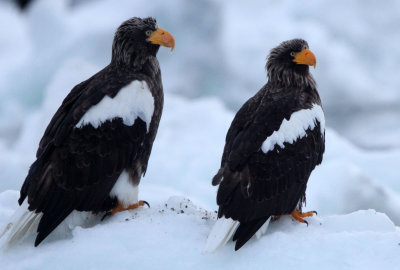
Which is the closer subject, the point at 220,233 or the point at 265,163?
the point at 220,233

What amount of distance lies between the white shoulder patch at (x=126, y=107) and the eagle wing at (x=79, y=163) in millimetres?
32

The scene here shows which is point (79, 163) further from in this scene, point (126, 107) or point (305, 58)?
point (305, 58)

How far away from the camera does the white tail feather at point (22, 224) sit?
4.37 metres

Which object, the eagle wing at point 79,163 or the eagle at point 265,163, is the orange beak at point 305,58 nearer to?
the eagle at point 265,163

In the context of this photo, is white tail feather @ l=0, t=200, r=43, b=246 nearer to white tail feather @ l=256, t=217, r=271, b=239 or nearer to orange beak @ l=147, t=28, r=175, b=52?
white tail feather @ l=256, t=217, r=271, b=239

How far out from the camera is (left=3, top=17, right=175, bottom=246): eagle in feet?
14.5

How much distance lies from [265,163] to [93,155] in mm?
1167

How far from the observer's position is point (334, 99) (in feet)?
45.5

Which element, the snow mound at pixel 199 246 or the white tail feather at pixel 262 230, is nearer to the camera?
the snow mound at pixel 199 246

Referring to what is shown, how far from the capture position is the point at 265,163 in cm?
427

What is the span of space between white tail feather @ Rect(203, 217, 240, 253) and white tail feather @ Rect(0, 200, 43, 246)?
47.8 inches

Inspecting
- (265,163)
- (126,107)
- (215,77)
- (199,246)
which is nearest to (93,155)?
(126,107)

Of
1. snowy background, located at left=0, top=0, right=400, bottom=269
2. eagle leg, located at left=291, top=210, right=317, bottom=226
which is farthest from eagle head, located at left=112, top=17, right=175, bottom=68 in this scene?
snowy background, located at left=0, top=0, right=400, bottom=269

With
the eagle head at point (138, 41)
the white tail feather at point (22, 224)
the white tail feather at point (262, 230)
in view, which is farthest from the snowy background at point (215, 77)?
the white tail feather at point (262, 230)
